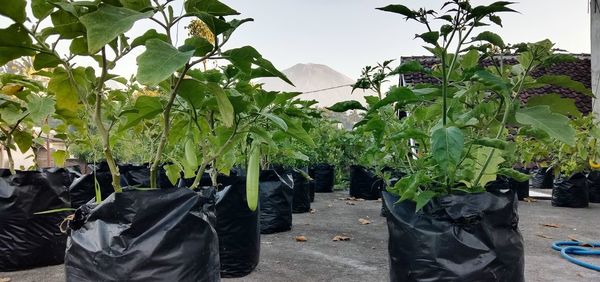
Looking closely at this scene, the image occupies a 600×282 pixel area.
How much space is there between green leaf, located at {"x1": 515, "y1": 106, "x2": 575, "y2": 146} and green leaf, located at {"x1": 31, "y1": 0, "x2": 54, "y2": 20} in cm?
138

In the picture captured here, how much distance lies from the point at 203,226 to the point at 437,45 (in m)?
0.96

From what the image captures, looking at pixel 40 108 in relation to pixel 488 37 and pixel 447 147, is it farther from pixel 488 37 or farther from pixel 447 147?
pixel 488 37

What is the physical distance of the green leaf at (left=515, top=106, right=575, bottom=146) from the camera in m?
1.13

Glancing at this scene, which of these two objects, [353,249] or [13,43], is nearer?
[13,43]

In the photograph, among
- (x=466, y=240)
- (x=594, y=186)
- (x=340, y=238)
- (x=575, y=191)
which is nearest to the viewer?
(x=466, y=240)

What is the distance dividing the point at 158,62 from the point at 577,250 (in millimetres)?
3142

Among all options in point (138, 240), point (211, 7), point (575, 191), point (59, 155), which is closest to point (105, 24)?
point (211, 7)

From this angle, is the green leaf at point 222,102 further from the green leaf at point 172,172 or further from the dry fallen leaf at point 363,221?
the dry fallen leaf at point 363,221

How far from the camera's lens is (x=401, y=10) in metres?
1.23

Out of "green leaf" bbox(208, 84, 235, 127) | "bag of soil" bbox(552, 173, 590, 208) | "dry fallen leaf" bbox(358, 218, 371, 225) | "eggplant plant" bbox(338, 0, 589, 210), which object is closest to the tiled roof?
"bag of soil" bbox(552, 173, 590, 208)

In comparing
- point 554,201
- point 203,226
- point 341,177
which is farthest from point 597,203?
point 203,226

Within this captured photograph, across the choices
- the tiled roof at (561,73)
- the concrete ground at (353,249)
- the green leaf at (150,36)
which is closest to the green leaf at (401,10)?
the green leaf at (150,36)

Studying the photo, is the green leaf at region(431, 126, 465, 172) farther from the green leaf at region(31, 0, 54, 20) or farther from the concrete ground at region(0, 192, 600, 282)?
the concrete ground at region(0, 192, 600, 282)

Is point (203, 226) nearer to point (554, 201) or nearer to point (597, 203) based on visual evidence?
point (554, 201)
